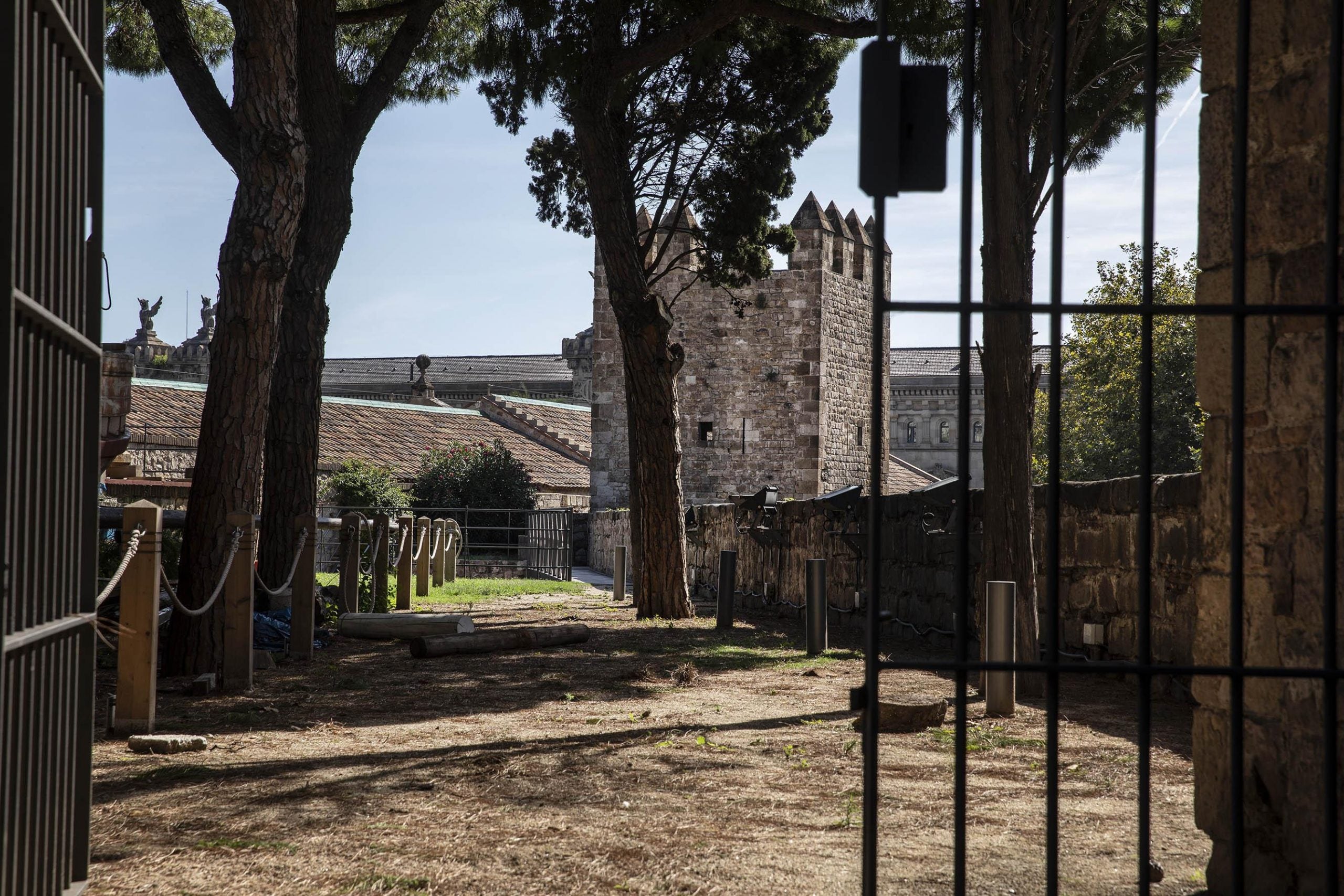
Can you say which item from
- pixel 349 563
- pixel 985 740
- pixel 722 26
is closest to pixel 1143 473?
pixel 985 740

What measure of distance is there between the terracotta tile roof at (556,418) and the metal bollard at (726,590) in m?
26.4

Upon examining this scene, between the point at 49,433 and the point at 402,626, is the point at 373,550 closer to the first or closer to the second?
the point at 402,626

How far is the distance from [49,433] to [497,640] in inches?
267

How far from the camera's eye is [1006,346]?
294 inches

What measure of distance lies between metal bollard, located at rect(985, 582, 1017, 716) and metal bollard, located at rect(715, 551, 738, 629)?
546 cm

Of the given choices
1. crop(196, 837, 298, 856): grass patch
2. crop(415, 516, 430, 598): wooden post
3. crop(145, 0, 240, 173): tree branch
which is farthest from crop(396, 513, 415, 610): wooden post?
crop(196, 837, 298, 856): grass patch

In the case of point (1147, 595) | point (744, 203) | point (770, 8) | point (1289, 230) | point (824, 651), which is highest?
point (770, 8)

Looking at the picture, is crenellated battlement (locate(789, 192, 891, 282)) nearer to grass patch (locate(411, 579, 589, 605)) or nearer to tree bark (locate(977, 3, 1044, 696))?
grass patch (locate(411, 579, 589, 605))

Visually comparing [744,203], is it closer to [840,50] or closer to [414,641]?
[840,50]

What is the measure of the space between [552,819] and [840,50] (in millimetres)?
13062

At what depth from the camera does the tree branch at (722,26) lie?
38.1 feet

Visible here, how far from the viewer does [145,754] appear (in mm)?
5086

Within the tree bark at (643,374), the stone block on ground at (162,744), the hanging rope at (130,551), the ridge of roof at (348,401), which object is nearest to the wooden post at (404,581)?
the tree bark at (643,374)

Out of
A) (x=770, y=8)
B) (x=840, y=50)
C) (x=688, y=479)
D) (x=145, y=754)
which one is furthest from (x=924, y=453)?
(x=145, y=754)
